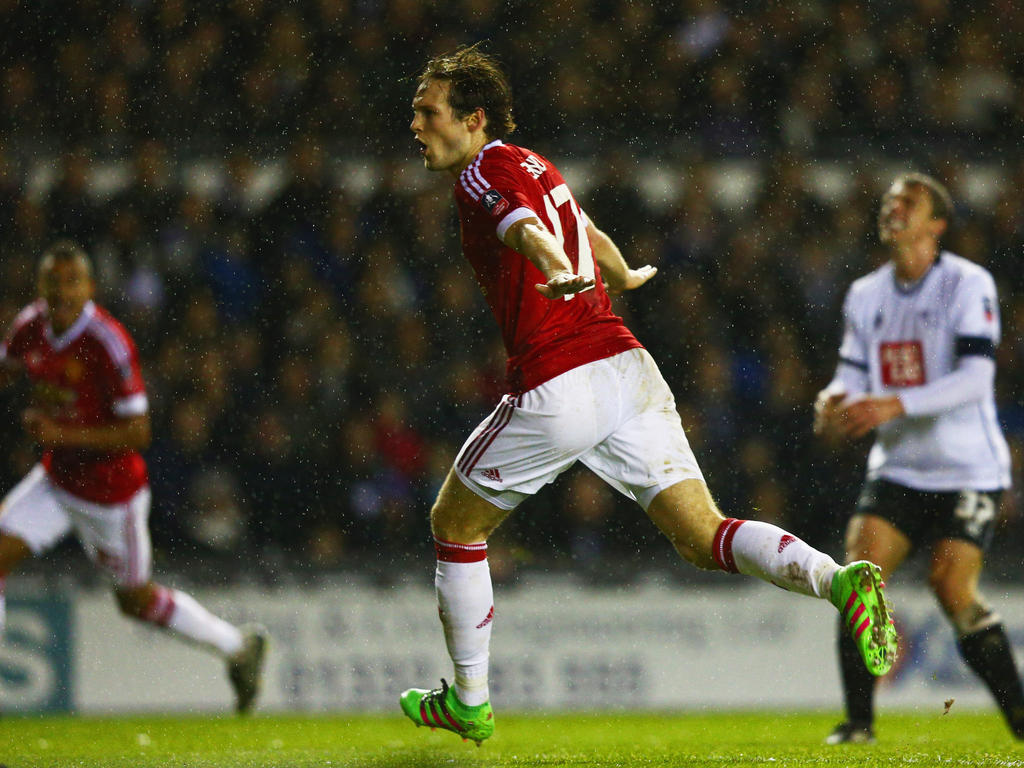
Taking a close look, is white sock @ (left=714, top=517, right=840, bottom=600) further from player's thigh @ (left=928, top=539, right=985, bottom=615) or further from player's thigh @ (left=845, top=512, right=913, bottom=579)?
player's thigh @ (left=928, top=539, right=985, bottom=615)

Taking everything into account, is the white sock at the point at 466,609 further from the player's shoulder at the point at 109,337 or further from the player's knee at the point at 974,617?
the player's shoulder at the point at 109,337

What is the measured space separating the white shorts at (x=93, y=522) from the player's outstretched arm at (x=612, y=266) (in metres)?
3.57

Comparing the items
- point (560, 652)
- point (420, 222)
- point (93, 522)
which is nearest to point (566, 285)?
point (93, 522)

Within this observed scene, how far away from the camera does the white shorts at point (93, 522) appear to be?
731 centimetres

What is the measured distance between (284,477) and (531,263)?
5.82 metres

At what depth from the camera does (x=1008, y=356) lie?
1064cm

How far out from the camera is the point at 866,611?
162 inches

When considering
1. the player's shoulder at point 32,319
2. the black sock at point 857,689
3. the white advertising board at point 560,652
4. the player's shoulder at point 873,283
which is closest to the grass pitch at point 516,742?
the black sock at point 857,689

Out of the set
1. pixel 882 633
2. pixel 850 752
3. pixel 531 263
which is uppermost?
pixel 531 263

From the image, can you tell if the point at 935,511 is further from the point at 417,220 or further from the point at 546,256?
the point at 417,220

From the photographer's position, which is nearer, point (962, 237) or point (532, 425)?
point (532, 425)

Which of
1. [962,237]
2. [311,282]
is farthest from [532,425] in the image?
[962,237]

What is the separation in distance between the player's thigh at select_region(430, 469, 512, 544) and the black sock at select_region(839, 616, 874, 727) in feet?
6.63

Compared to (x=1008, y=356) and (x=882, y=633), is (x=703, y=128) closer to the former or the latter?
(x=1008, y=356)
